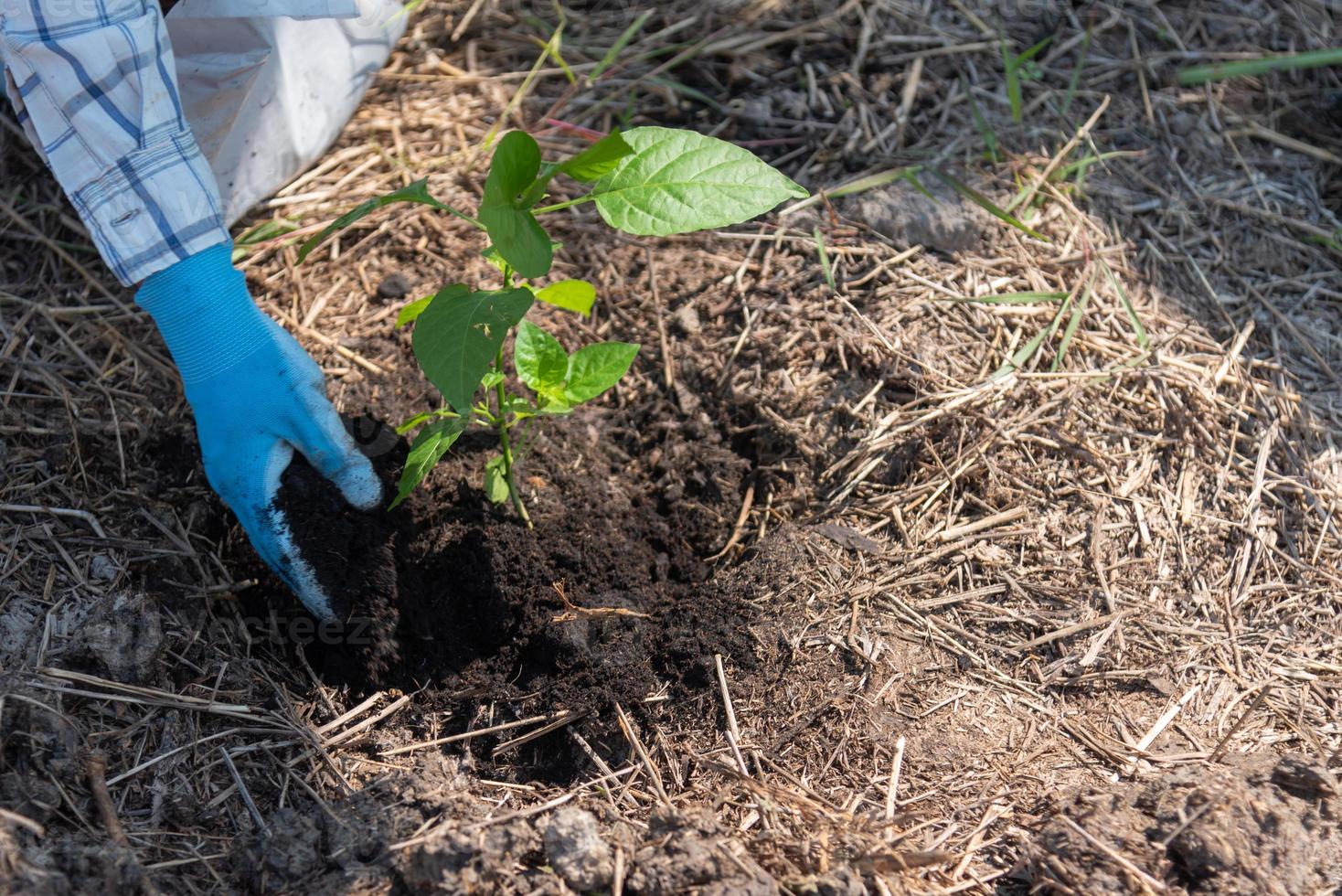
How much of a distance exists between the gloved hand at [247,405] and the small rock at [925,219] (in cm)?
129

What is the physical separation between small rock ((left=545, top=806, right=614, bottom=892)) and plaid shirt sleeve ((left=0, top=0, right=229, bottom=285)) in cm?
119

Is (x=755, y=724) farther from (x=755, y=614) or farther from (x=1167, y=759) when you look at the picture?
(x=1167, y=759)

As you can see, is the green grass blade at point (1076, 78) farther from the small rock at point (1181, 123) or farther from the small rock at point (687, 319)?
the small rock at point (687, 319)

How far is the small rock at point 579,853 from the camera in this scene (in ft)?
4.47

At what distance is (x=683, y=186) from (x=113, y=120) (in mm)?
1012

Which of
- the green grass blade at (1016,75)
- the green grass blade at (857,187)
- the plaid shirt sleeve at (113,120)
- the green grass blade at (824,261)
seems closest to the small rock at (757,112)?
the green grass blade at (857,187)

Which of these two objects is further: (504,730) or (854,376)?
(854,376)

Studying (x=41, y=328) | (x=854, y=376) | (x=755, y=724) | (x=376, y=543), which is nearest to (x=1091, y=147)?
(x=854, y=376)

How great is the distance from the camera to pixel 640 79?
2.61 meters

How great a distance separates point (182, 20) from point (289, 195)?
460 millimetres

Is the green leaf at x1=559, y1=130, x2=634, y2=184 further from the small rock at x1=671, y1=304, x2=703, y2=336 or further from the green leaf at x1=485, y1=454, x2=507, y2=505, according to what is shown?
the small rock at x1=671, y1=304, x2=703, y2=336

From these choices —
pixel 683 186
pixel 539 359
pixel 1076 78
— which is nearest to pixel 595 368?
pixel 539 359

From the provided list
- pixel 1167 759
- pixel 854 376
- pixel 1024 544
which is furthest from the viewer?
pixel 854 376

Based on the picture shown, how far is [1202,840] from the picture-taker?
1.39m
